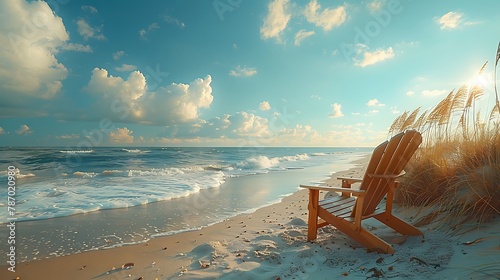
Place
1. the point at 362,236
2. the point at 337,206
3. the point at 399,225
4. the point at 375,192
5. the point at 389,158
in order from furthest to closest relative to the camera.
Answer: the point at 337,206 → the point at 399,225 → the point at 375,192 → the point at 389,158 → the point at 362,236

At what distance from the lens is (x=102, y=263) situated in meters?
3.48

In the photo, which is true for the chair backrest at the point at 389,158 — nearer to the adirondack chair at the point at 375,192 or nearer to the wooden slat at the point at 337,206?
the adirondack chair at the point at 375,192

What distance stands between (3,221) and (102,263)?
405cm

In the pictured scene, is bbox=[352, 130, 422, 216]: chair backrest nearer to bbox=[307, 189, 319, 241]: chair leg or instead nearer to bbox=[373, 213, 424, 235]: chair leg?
bbox=[373, 213, 424, 235]: chair leg

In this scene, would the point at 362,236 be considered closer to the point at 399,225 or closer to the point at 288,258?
the point at 399,225

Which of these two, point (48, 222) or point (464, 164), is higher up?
point (464, 164)

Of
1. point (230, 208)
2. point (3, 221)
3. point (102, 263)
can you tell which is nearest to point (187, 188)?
point (230, 208)

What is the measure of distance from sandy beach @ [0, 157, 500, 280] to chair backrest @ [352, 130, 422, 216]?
77cm

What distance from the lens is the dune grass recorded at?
311 centimetres

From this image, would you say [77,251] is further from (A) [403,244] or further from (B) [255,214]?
(A) [403,244]

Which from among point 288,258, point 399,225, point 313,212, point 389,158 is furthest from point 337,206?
point 288,258

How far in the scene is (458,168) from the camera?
12.9ft

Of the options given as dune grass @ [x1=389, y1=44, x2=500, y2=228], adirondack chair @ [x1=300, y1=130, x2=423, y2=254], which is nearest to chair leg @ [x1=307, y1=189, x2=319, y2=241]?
adirondack chair @ [x1=300, y1=130, x2=423, y2=254]

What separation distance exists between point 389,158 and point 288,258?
6.40ft
